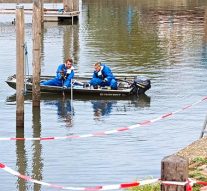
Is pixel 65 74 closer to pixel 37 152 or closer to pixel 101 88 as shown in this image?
pixel 101 88

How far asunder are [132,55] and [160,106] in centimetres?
1345

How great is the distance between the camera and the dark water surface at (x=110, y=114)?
15.7 m

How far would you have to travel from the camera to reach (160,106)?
23922 mm

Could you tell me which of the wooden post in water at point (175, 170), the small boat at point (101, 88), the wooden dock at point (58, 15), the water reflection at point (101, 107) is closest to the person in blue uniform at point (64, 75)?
the small boat at point (101, 88)

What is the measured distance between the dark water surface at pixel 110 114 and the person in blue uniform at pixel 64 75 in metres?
0.52

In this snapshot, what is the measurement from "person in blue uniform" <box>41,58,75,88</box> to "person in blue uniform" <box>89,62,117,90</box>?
80 centimetres

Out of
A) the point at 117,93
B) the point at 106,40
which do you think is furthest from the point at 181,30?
the point at 117,93

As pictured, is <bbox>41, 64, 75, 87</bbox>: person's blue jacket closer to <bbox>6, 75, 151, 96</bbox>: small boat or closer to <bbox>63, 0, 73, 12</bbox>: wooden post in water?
<bbox>6, 75, 151, 96</bbox>: small boat

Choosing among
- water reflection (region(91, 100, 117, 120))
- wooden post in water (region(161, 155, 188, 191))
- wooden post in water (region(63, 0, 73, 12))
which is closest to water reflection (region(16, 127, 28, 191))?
water reflection (region(91, 100, 117, 120))

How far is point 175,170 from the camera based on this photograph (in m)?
7.43

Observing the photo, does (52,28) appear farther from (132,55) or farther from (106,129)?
(106,129)

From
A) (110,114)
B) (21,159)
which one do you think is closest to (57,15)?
(110,114)

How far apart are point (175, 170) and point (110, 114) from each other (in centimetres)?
1533

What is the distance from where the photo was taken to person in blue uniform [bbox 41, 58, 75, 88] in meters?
24.7
